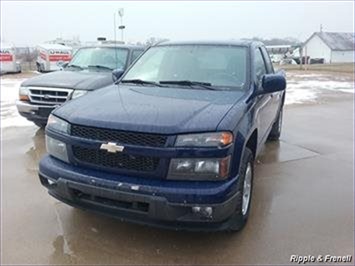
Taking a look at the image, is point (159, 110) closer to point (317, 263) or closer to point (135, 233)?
point (135, 233)

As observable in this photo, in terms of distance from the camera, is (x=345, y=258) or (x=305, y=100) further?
(x=305, y=100)

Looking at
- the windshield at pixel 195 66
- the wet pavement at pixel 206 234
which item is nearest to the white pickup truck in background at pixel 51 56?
the wet pavement at pixel 206 234

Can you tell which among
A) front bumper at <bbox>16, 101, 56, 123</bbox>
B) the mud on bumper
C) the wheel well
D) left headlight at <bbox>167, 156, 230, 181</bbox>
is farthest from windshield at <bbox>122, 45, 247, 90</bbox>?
front bumper at <bbox>16, 101, 56, 123</bbox>

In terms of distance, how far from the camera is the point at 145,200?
9.59ft

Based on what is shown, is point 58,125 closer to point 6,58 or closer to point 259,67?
point 259,67

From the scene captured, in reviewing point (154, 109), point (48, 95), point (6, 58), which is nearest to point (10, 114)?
point (48, 95)

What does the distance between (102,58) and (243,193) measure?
545cm

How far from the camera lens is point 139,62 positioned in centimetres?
488

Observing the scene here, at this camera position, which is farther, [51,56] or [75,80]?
[51,56]

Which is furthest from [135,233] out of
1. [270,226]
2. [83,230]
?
[270,226]

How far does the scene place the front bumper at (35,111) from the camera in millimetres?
6680

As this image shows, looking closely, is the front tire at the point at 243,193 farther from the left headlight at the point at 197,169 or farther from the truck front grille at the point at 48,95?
the truck front grille at the point at 48,95

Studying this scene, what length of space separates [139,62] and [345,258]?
10.1 ft

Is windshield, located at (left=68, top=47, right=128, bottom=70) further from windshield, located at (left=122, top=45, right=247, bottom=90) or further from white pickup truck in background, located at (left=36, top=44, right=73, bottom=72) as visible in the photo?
white pickup truck in background, located at (left=36, top=44, right=73, bottom=72)
